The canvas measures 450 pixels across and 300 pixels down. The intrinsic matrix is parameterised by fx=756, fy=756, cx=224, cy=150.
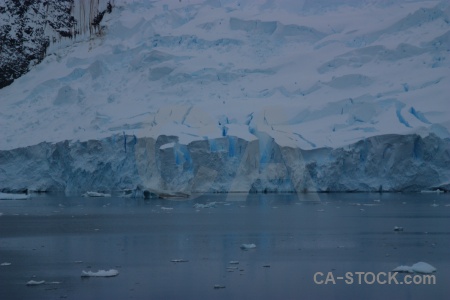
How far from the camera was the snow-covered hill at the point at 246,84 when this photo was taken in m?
23.0

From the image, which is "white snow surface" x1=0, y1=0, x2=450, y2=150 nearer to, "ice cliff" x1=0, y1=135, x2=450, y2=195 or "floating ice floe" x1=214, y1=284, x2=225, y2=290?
"ice cliff" x1=0, y1=135, x2=450, y2=195

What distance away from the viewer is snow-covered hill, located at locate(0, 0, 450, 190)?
75.3 feet

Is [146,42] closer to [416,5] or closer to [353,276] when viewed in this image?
[416,5]

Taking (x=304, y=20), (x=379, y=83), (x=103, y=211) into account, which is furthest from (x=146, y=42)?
(x=103, y=211)

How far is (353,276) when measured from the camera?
305 inches

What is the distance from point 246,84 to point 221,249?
60.5 feet

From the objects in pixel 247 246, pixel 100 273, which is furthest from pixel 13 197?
pixel 100 273

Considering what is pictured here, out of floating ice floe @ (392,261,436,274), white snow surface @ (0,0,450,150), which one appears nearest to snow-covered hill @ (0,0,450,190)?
white snow surface @ (0,0,450,150)

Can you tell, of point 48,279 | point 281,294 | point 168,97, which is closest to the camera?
point 281,294

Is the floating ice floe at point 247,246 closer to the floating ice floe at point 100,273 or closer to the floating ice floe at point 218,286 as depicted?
the floating ice floe at point 100,273

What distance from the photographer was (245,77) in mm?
28531

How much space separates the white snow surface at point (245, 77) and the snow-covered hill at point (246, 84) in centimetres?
6

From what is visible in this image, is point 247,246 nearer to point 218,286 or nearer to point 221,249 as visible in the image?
point 221,249

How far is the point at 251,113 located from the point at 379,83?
4796mm
